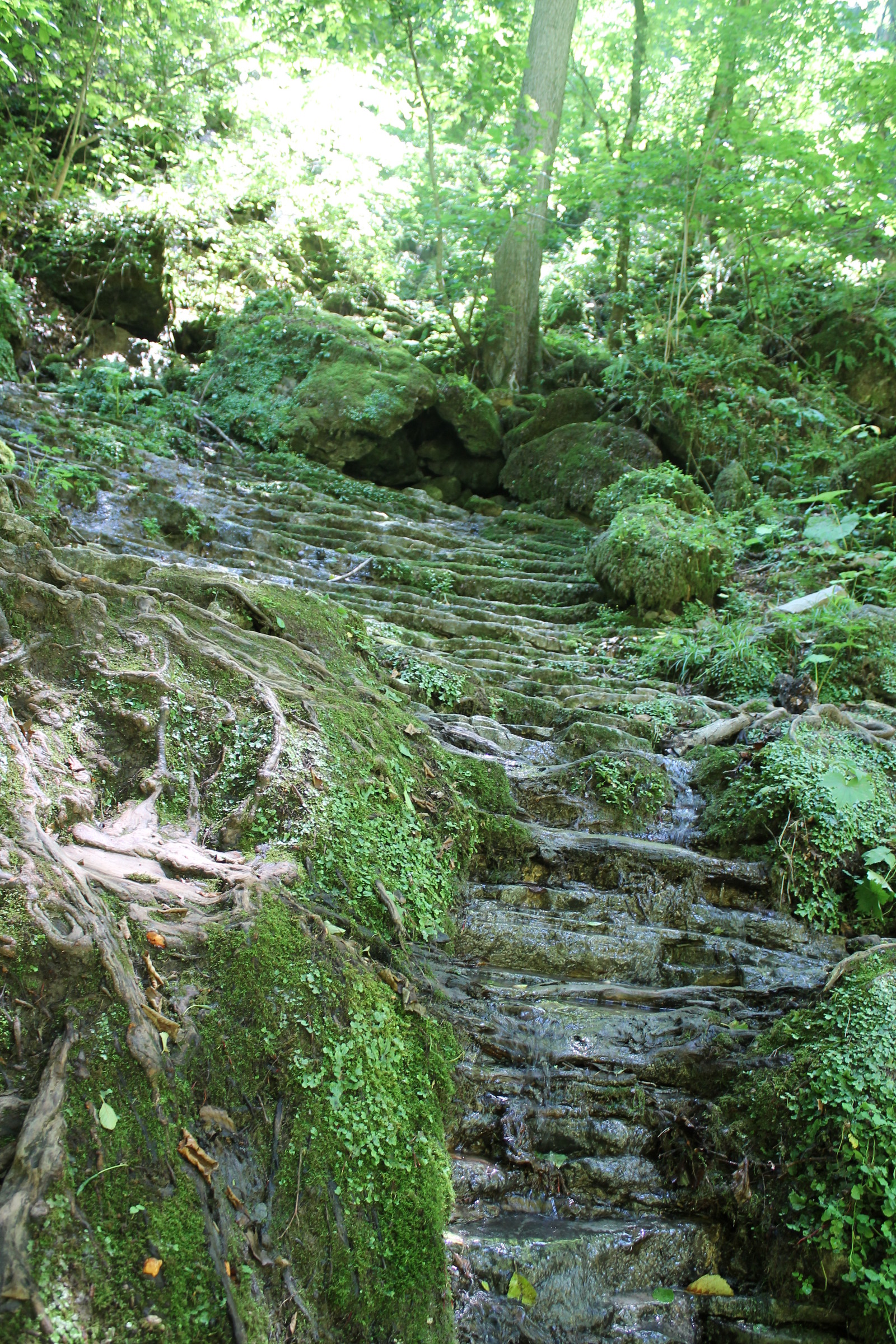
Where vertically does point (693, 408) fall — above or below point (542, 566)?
above

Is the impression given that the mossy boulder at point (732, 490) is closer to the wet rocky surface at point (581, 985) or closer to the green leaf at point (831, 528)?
the green leaf at point (831, 528)

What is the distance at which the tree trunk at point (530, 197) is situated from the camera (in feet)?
39.5

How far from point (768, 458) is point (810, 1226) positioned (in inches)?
399

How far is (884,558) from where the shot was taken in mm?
7820

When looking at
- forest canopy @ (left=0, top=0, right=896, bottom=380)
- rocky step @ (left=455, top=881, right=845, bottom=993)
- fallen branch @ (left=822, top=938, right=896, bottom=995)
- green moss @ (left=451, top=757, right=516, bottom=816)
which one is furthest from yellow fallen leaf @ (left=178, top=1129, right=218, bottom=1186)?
forest canopy @ (left=0, top=0, right=896, bottom=380)

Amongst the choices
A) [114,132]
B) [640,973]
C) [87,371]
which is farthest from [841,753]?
[114,132]

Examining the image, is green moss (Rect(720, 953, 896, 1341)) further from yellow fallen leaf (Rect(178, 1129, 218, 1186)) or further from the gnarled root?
the gnarled root

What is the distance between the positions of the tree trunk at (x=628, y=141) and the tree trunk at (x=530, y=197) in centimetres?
141

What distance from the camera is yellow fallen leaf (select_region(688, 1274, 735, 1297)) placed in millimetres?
2438

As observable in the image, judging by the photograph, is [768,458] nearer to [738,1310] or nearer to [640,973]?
[640,973]

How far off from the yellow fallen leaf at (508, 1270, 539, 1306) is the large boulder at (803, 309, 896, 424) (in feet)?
41.3

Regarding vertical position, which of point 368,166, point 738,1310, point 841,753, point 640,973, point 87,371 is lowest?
point 738,1310

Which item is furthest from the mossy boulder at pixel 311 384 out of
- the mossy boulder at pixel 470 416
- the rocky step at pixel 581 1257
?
the rocky step at pixel 581 1257

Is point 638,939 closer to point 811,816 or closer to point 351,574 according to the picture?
point 811,816
